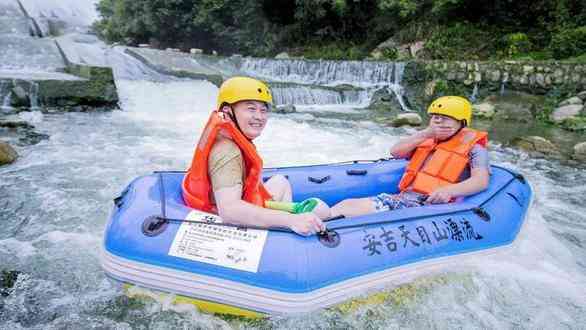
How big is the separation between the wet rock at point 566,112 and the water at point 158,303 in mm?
2927

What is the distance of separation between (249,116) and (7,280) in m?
1.97

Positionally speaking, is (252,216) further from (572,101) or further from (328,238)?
(572,101)

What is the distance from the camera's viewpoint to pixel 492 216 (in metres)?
3.09

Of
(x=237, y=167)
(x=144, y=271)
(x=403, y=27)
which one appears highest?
(x=403, y=27)

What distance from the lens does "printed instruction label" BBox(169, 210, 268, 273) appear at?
2.23 meters

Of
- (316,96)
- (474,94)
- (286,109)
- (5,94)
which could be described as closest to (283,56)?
(316,96)

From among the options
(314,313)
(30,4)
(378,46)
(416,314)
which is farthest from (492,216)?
(30,4)

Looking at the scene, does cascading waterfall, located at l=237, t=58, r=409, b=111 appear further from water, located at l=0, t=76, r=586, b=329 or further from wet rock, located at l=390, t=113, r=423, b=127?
water, located at l=0, t=76, r=586, b=329

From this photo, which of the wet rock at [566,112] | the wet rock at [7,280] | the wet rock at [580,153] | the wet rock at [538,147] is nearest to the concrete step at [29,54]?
the wet rock at [7,280]

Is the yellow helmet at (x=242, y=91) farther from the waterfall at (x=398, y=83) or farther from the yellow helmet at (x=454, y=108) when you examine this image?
the waterfall at (x=398, y=83)

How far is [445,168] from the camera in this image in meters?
3.28

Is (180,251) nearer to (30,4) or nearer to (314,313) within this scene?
(314,313)

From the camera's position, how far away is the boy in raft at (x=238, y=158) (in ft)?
7.09

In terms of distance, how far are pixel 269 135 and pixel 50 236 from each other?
469cm
